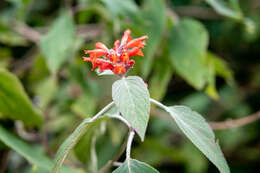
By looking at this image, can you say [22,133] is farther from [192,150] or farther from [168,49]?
[192,150]

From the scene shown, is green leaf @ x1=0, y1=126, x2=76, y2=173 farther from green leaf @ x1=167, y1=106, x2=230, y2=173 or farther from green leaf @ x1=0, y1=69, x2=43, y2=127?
green leaf @ x1=167, y1=106, x2=230, y2=173

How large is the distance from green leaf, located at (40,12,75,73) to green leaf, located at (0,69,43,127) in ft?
0.51

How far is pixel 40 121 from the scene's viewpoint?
3.47 feet

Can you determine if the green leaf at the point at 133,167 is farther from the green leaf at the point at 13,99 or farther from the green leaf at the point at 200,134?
the green leaf at the point at 13,99

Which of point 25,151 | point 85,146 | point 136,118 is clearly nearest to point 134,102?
point 136,118

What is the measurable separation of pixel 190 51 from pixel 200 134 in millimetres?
623

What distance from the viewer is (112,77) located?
1.62 m

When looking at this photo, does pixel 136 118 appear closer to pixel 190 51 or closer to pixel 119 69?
pixel 119 69

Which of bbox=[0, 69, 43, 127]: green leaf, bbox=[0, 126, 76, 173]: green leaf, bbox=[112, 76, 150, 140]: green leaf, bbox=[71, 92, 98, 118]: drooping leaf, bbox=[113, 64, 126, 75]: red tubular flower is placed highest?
bbox=[113, 64, 126, 75]: red tubular flower

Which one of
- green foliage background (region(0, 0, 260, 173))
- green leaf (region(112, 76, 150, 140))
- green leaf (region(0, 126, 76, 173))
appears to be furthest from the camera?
green foliage background (region(0, 0, 260, 173))

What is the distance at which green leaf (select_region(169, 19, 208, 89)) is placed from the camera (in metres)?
1.16

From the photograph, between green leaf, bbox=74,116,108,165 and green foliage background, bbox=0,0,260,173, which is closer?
green leaf, bbox=74,116,108,165

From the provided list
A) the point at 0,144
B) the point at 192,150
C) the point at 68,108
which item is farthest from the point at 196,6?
the point at 0,144

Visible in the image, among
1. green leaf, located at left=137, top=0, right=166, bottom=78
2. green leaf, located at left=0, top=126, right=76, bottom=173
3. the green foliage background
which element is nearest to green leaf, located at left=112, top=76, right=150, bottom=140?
the green foliage background
